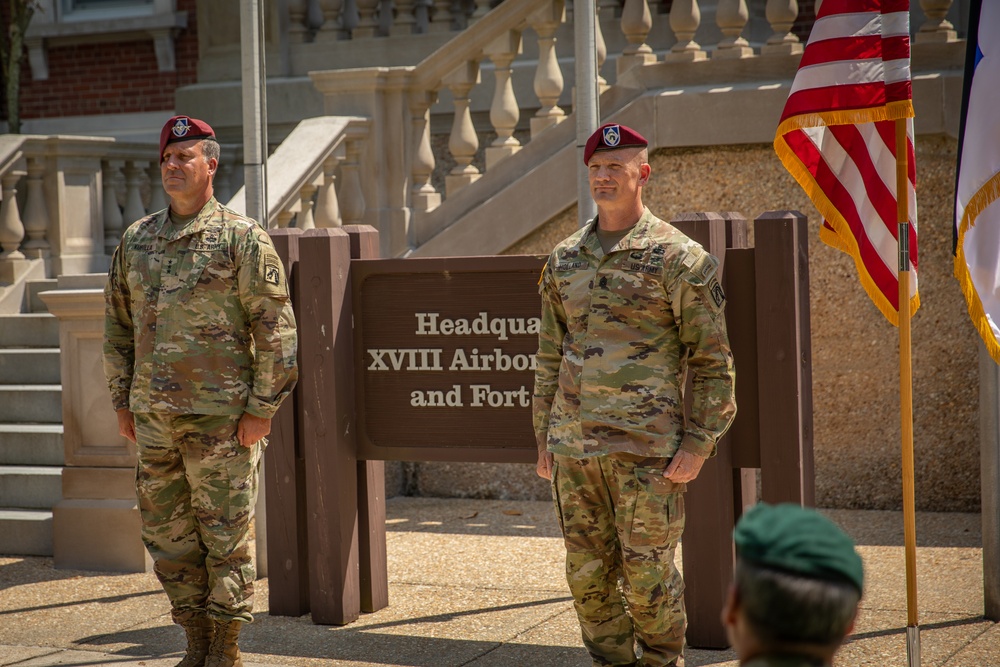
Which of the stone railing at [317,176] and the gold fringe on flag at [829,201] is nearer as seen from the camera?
the gold fringe on flag at [829,201]

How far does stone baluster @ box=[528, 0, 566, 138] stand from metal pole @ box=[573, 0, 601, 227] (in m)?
2.17

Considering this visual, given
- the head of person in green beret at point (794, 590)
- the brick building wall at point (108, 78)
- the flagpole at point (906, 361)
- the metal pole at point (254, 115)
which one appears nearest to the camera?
the head of person in green beret at point (794, 590)

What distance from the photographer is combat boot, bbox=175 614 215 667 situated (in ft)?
16.1

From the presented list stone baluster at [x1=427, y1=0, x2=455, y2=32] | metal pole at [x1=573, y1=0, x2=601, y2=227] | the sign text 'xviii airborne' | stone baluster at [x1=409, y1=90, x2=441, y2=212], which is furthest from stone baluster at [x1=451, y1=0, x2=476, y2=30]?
the sign text 'xviii airborne'

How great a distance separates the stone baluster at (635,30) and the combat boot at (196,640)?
4.55 meters

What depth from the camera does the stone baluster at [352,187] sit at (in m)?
8.52

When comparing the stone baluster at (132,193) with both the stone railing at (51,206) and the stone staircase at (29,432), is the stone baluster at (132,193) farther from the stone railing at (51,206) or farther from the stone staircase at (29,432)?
the stone staircase at (29,432)

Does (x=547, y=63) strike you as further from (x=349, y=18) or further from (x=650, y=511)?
(x=650, y=511)

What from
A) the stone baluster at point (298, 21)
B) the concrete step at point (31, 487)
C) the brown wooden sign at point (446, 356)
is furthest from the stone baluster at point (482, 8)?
the brown wooden sign at point (446, 356)

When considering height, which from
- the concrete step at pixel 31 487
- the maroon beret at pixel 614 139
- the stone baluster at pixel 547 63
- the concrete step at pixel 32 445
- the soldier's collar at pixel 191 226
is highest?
the stone baluster at pixel 547 63

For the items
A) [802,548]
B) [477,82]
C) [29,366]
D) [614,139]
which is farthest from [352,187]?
[802,548]

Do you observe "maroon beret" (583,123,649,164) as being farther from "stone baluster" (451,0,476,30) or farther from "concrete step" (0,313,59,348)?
"stone baluster" (451,0,476,30)

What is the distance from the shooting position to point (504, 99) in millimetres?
8273

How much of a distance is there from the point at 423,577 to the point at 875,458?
2860 mm
